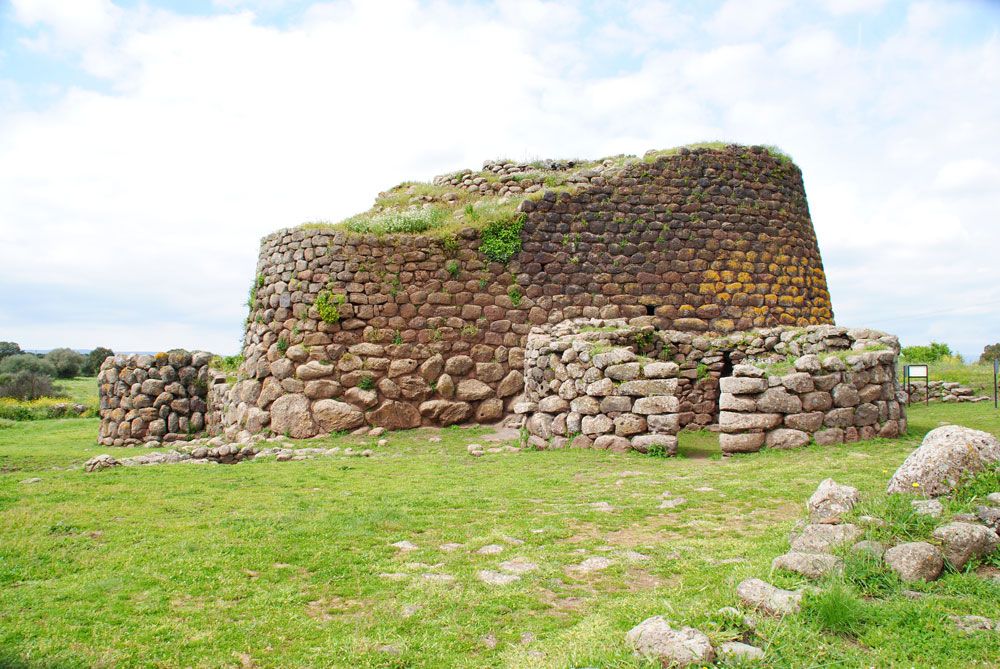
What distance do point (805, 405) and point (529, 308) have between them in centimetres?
606

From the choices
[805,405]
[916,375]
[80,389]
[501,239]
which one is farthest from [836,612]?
[80,389]

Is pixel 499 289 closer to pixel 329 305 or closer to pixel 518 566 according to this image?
pixel 329 305

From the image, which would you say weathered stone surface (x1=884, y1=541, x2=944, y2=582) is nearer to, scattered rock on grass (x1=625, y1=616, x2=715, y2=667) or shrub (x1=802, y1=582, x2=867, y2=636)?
shrub (x1=802, y1=582, x2=867, y2=636)

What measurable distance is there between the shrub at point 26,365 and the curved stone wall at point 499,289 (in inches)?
908

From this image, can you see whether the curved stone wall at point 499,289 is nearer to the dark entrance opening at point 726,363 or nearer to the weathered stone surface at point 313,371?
the weathered stone surface at point 313,371

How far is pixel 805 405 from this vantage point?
949cm

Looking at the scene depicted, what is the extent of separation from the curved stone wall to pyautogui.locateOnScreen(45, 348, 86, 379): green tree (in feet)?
96.0

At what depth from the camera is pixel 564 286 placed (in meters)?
14.4

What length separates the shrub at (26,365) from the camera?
31112 millimetres

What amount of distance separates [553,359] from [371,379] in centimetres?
374

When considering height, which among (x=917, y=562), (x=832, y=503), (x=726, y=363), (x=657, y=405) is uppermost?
(x=726, y=363)

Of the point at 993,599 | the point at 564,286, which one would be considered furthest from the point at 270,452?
the point at 993,599

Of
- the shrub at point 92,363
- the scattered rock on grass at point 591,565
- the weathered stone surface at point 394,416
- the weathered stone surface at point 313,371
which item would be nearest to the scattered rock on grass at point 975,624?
the scattered rock on grass at point 591,565

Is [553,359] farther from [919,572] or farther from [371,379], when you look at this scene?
[919,572]
